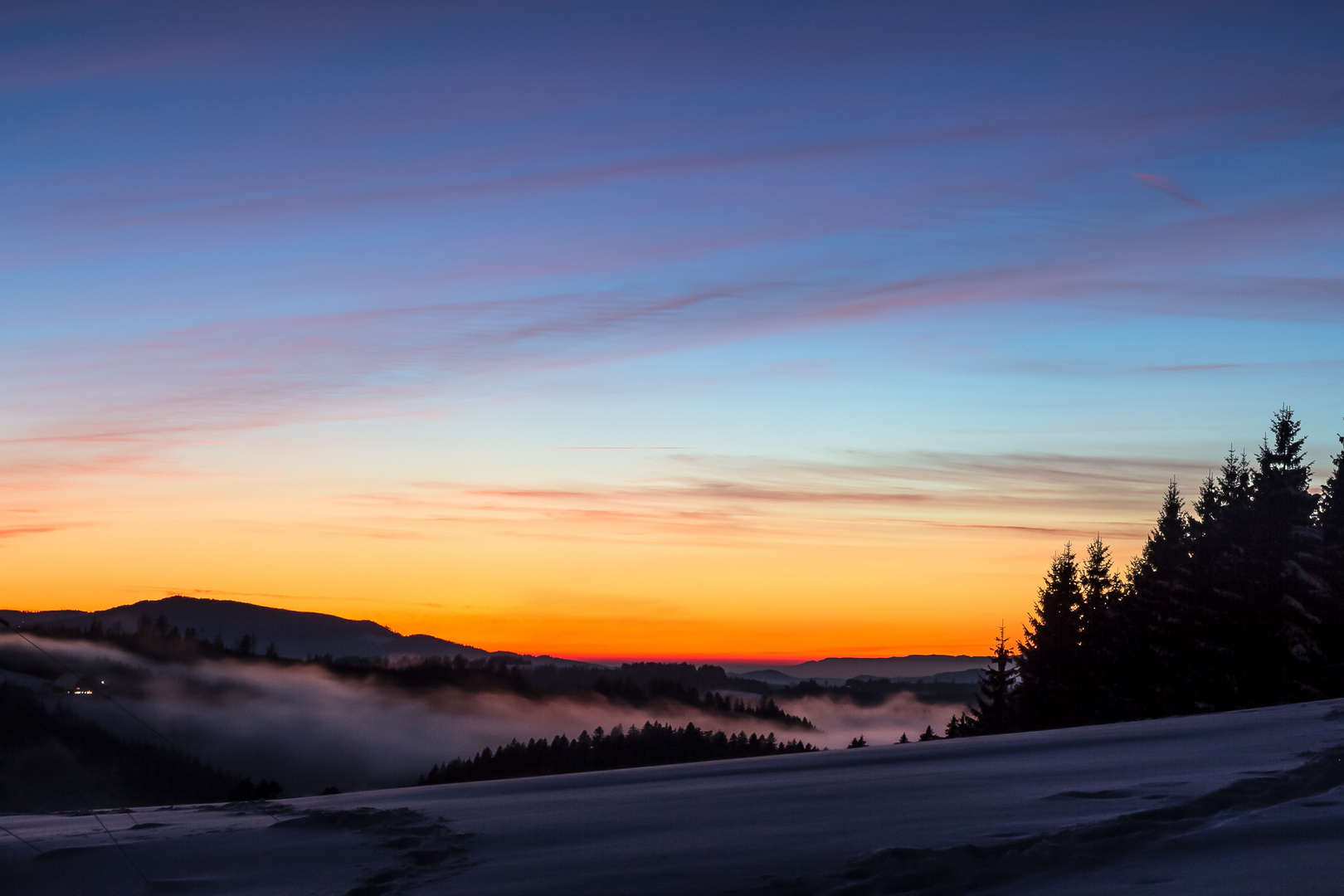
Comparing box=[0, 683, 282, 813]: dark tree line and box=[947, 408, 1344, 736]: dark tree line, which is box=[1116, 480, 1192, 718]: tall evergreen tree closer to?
box=[947, 408, 1344, 736]: dark tree line

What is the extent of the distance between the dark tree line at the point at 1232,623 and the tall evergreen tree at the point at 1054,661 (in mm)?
93

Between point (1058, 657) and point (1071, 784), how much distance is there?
41.1m

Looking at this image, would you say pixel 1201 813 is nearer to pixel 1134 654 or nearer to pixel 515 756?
pixel 1134 654

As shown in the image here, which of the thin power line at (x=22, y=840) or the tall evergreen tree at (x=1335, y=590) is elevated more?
the tall evergreen tree at (x=1335, y=590)

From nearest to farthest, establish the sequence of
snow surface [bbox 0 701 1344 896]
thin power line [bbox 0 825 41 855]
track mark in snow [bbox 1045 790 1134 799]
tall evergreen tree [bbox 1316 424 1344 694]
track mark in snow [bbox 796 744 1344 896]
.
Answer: track mark in snow [bbox 796 744 1344 896]
snow surface [bbox 0 701 1344 896]
track mark in snow [bbox 1045 790 1134 799]
thin power line [bbox 0 825 41 855]
tall evergreen tree [bbox 1316 424 1344 694]

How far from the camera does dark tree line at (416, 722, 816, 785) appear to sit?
434ft

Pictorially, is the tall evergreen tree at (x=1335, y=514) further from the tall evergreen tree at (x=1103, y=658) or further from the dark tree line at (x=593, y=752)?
the dark tree line at (x=593, y=752)

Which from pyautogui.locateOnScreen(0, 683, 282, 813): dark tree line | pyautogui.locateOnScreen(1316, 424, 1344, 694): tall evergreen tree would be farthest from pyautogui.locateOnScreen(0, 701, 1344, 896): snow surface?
pyautogui.locateOnScreen(0, 683, 282, 813): dark tree line

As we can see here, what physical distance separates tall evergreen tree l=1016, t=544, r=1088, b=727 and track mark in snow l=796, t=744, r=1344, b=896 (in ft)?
129

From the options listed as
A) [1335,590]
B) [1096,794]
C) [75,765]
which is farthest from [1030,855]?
[75,765]

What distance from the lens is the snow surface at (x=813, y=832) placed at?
5.94m

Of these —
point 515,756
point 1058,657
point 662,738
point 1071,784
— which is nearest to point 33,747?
point 515,756

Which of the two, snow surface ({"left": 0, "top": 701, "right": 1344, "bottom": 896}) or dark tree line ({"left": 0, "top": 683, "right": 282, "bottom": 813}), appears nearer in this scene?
snow surface ({"left": 0, "top": 701, "right": 1344, "bottom": 896})

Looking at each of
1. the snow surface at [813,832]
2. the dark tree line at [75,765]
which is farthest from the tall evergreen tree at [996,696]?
the dark tree line at [75,765]
